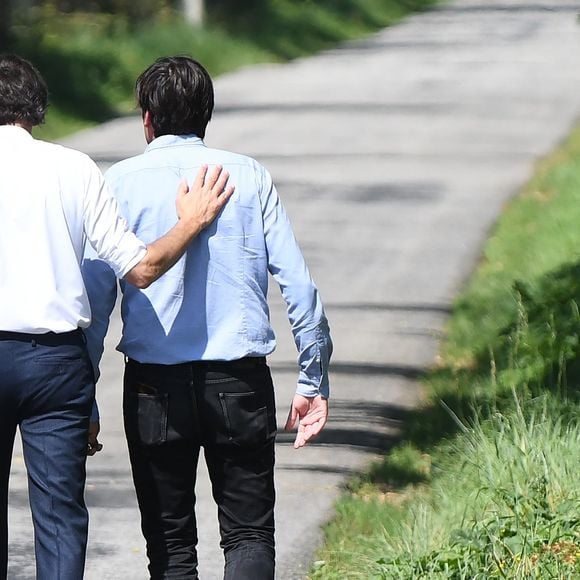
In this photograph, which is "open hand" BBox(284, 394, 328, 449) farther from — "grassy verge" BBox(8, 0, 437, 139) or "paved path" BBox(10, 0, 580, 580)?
"grassy verge" BBox(8, 0, 437, 139)

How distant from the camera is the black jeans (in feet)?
13.9

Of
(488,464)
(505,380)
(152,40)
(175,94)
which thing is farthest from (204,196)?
(152,40)

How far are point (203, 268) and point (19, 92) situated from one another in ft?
2.27

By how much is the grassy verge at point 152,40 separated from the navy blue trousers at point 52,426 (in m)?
13.9

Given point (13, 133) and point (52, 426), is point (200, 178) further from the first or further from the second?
point (52, 426)

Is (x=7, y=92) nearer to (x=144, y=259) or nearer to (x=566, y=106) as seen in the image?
(x=144, y=259)

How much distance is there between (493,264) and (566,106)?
9.49 m

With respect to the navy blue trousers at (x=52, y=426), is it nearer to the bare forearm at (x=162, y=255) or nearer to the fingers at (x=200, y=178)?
the bare forearm at (x=162, y=255)

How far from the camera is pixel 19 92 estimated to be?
4.12m

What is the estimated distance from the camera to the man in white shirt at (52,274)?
407cm

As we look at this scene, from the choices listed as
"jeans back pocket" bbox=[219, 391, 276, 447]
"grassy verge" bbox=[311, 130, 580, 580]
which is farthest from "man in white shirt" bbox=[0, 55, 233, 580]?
"grassy verge" bbox=[311, 130, 580, 580]

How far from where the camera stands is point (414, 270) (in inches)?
440

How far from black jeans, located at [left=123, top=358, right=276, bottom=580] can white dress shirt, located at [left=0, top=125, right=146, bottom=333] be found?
0.35 metres

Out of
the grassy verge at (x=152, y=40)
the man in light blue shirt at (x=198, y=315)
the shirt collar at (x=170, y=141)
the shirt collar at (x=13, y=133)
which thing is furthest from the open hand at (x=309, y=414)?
the grassy verge at (x=152, y=40)
